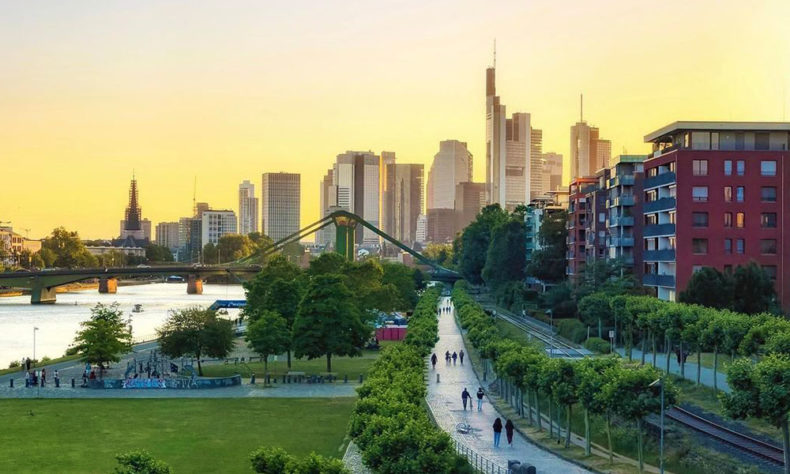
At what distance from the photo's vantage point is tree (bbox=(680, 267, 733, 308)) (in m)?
69.6

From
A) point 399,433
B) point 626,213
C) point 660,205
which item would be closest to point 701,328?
point 660,205

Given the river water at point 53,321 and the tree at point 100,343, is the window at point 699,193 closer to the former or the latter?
the tree at point 100,343

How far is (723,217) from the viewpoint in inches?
3100

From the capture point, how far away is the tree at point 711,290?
228 ft

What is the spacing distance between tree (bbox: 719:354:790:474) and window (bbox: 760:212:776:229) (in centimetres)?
4924

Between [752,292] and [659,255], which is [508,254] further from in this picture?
[752,292]

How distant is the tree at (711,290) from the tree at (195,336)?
35433 millimetres

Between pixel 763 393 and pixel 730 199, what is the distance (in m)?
50.6

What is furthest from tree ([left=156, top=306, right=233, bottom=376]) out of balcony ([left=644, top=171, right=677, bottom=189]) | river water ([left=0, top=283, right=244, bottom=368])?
balcony ([left=644, top=171, right=677, bottom=189])

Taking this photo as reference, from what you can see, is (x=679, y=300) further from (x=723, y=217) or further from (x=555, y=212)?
(x=555, y=212)

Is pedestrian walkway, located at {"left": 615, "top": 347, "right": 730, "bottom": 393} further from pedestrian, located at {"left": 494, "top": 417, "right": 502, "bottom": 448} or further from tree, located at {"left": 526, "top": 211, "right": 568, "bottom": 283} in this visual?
tree, located at {"left": 526, "top": 211, "right": 568, "bottom": 283}

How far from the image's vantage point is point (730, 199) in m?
78.8

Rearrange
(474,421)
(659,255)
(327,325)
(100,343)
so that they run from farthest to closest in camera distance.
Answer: (659,255)
(327,325)
(100,343)
(474,421)

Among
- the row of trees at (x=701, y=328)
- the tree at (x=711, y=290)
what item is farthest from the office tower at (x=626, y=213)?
the tree at (x=711, y=290)
